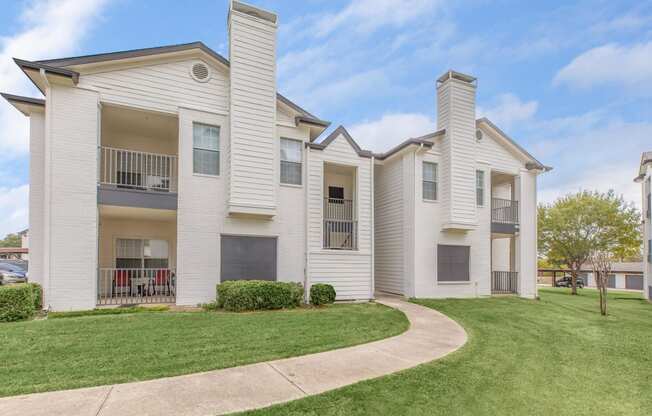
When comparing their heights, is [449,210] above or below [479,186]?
below

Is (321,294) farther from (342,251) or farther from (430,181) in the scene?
(430,181)

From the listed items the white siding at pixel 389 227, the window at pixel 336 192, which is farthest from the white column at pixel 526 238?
the window at pixel 336 192

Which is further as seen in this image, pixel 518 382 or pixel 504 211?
pixel 504 211

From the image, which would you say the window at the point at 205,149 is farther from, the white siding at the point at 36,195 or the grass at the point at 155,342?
the grass at the point at 155,342

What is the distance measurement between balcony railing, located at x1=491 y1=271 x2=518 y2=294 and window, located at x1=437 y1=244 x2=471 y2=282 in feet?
9.56

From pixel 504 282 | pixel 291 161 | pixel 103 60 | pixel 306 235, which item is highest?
pixel 103 60

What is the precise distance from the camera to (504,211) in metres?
17.0

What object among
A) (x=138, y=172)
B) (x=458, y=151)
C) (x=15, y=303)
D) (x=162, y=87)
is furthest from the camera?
(x=458, y=151)

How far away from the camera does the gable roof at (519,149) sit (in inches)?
624

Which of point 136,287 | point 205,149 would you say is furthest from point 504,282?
point 136,287

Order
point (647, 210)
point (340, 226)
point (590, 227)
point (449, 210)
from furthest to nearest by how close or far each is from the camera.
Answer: point (590, 227), point (647, 210), point (449, 210), point (340, 226)

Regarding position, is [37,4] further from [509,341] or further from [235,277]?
[509,341]

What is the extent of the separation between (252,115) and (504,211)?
12964 mm

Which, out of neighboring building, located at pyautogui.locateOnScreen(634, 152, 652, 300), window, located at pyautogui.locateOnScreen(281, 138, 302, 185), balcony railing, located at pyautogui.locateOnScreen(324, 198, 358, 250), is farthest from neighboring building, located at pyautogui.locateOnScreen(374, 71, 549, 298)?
neighboring building, located at pyautogui.locateOnScreen(634, 152, 652, 300)
